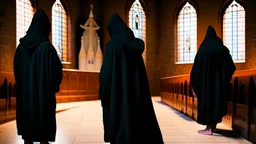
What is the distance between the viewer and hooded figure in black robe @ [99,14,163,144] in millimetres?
2928

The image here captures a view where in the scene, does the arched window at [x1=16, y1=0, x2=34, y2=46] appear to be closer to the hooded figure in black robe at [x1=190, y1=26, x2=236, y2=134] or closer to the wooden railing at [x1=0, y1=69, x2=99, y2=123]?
the wooden railing at [x1=0, y1=69, x2=99, y2=123]

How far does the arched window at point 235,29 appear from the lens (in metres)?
16.5

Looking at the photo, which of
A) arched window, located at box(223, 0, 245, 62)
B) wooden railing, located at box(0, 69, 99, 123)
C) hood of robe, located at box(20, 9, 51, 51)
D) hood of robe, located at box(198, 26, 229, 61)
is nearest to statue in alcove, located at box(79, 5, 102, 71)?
wooden railing, located at box(0, 69, 99, 123)

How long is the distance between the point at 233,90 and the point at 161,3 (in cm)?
1336

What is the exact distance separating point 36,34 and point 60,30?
11.6m

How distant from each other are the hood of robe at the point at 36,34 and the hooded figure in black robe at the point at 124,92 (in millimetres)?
1180

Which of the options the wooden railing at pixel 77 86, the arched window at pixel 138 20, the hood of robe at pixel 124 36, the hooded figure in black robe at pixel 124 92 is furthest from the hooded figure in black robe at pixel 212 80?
the arched window at pixel 138 20

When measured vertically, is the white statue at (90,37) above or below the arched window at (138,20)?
below

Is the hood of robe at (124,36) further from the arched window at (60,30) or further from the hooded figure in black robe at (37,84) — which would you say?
the arched window at (60,30)

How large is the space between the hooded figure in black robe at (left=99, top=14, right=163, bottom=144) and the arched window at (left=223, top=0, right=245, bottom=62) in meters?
A: 14.5

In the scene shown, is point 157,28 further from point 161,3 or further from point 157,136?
point 157,136

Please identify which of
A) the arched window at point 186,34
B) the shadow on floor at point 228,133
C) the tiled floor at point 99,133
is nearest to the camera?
the tiled floor at point 99,133

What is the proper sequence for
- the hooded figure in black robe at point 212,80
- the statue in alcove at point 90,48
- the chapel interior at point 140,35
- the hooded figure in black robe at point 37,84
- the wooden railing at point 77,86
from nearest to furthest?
the hooded figure in black robe at point 37,84 < the hooded figure in black robe at point 212,80 < the chapel interior at point 140,35 < the wooden railing at point 77,86 < the statue in alcove at point 90,48

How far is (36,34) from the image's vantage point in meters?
3.79
